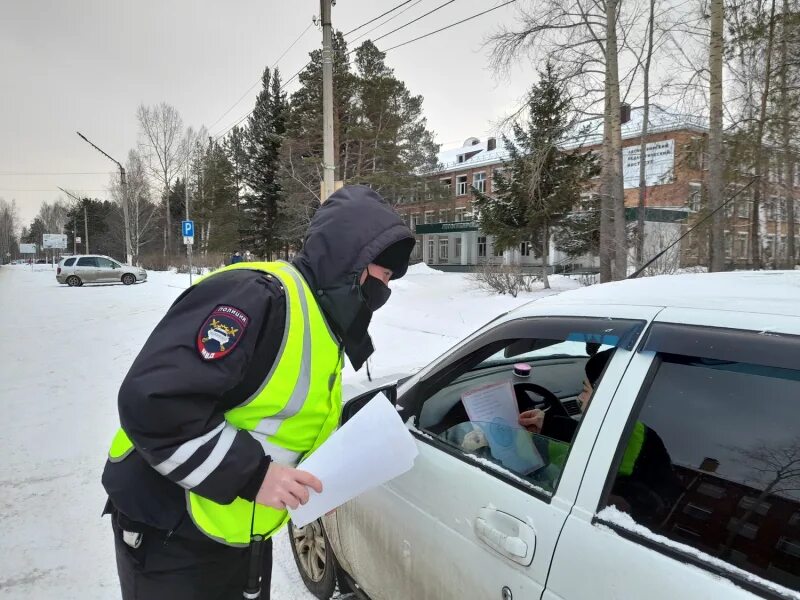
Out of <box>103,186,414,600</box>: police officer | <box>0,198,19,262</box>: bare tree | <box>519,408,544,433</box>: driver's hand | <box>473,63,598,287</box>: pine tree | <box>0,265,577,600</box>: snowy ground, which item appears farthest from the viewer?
<box>0,198,19,262</box>: bare tree

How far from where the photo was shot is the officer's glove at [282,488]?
1280 millimetres

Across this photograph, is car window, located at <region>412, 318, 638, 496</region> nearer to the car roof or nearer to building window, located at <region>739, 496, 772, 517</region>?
the car roof

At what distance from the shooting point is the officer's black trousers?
4.58 ft

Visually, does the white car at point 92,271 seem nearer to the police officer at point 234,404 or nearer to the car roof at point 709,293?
the police officer at point 234,404

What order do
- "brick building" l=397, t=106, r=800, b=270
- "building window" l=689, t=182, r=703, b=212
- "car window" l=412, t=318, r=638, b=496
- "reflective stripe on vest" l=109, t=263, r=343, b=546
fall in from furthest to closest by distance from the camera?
"building window" l=689, t=182, r=703, b=212
"brick building" l=397, t=106, r=800, b=270
"car window" l=412, t=318, r=638, b=496
"reflective stripe on vest" l=109, t=263, r=343, b=546

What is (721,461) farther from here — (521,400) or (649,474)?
(521,400)

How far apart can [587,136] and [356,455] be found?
51.1ft

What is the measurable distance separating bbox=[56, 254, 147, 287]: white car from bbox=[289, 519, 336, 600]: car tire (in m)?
27.9

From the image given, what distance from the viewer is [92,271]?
26484 millimetres

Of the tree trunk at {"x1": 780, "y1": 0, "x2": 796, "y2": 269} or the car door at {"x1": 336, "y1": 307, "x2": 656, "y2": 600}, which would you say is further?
the tree trunk at {"x1": 780, "y1": 0, "x2": 796, "y2": 269}

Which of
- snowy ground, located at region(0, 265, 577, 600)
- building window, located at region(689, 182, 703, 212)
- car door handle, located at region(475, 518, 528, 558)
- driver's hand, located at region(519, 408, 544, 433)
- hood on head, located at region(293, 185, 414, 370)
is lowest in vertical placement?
snowy ground, located at region(0, 265, 577, 600)

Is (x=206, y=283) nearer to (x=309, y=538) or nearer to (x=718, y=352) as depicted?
(x=718, y=352)

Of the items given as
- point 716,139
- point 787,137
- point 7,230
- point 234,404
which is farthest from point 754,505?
point 7,230

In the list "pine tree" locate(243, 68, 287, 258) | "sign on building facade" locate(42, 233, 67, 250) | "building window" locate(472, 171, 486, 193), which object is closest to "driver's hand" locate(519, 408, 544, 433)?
"pine tree" locate(243, 68, 287, 258)
